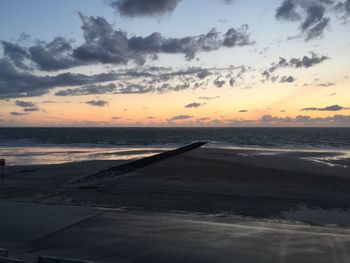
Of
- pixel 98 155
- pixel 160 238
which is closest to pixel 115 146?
pixel 98 155

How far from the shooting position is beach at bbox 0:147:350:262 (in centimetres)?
650

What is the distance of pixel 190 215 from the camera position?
9.91m

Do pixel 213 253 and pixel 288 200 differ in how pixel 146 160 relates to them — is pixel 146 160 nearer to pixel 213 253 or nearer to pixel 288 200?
pixel 288 200

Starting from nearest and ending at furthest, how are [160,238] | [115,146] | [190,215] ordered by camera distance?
[160,238]
[190,215]
[115,146]

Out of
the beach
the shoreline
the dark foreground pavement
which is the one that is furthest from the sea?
the dark foreground pavement

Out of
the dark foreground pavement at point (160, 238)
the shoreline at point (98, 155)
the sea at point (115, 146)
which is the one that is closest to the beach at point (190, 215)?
the dark foreground pavement at point (160, 238)

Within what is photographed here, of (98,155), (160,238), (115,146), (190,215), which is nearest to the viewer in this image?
(160,238)

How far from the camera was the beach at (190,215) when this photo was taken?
6.50 m

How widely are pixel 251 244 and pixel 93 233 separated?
2.83 metres

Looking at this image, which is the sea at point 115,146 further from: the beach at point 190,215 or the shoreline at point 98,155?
the beach at point 190,215

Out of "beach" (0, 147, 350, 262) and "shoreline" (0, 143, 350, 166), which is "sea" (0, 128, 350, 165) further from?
"beach" (0, 147, 350, 262)

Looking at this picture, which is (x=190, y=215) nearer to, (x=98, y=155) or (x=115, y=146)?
(x=98, y=155)

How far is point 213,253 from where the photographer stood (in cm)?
635

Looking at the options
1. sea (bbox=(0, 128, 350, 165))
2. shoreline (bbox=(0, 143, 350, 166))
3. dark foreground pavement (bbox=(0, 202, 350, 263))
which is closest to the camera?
dark foreground pavement (bbox=(0, 202, 350, 263))
